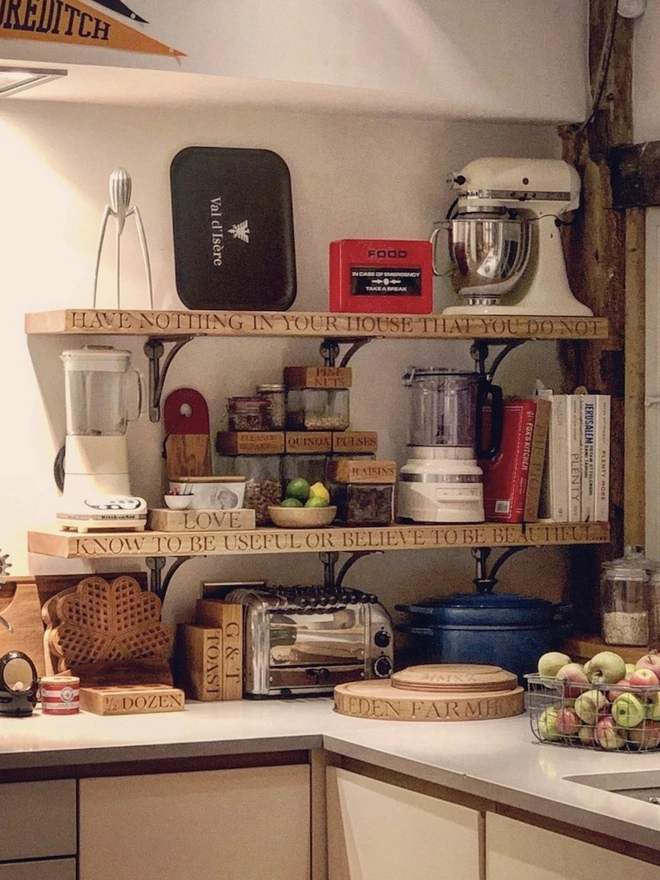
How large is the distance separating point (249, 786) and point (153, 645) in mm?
583

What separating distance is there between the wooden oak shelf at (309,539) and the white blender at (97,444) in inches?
1.8

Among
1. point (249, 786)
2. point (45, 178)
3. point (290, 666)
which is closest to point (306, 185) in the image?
point (45, 178)

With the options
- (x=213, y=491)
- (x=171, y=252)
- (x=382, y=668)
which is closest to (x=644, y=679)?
(x=382, y=668)

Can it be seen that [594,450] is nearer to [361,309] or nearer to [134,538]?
[361,309]

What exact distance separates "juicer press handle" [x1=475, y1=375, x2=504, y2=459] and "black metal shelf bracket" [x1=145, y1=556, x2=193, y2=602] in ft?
2.51

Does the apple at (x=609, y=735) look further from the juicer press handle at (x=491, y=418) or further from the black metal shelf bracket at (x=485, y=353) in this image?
the black metal shelf bracket at (x=485, y=353)

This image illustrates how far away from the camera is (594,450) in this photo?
395 cm

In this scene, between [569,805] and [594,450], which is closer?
[569,805]

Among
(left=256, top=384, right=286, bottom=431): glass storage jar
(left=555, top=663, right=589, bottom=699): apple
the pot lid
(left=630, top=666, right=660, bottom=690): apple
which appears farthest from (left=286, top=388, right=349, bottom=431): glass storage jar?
(left=630, top=666, right=660, bottom=690): apple

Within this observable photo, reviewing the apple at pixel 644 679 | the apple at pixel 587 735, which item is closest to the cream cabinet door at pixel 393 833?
the apple at pixel 587 735

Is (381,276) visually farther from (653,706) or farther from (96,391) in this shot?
(653,706)

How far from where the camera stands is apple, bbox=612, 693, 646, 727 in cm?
299

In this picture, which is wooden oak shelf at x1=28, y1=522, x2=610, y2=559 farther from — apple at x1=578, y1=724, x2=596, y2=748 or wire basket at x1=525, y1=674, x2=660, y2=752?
apple at x1=578, y1=724, x2=596, y2=748

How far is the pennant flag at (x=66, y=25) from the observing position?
337 cm
